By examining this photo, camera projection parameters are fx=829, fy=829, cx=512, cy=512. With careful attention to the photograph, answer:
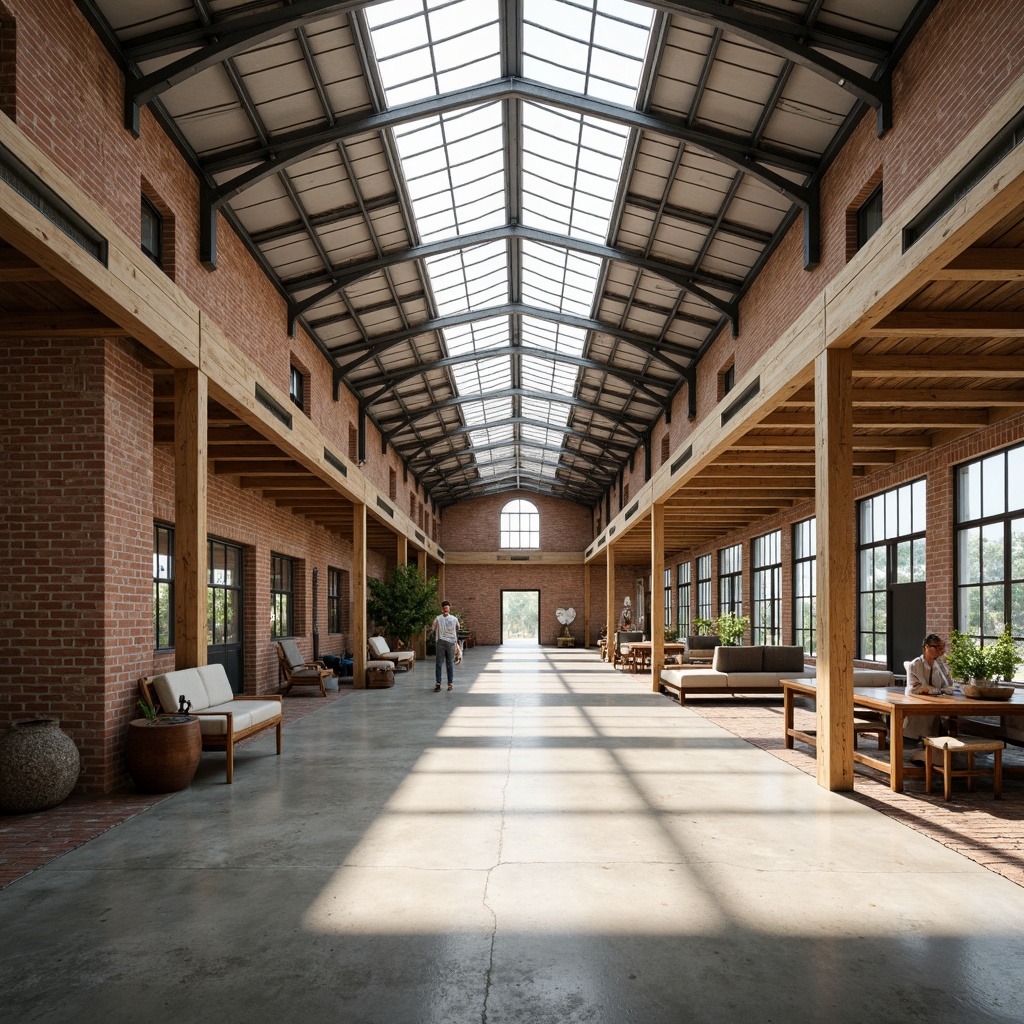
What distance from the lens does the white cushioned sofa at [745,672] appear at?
12961 mm

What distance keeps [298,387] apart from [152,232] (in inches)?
225

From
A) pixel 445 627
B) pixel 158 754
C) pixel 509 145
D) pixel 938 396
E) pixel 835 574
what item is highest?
pixel 509 145

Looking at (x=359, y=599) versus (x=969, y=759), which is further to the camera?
(x=359, y=599)

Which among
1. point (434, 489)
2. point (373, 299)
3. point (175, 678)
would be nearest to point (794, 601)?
point (373, 299)

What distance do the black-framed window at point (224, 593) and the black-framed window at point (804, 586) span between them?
10405 millimetres

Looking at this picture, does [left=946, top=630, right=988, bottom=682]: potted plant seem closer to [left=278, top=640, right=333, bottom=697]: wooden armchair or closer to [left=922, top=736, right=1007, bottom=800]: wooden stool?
[left=922, top=736, right=1007, bottom=800]: wooden stool

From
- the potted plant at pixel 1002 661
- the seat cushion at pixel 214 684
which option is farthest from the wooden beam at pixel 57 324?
the potted plant at pixel 1002 661

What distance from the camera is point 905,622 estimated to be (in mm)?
11820

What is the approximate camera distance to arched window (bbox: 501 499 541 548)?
1404 inches

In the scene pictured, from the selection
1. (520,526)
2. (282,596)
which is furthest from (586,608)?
(282,596)

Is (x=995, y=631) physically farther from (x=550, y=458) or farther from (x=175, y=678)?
(x=550, y=458)

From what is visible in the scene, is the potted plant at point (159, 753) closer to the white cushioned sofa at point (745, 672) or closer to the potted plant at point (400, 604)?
the white cushioned sofa at point (745, 672)

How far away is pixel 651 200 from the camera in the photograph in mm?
11070

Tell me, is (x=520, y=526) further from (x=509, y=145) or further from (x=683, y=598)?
(x=509, y=145)
